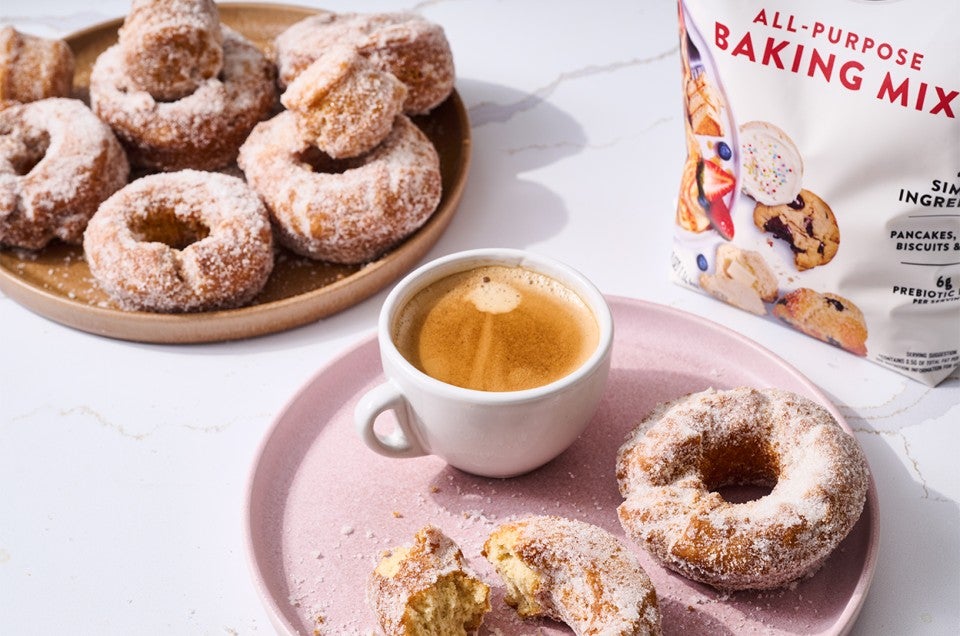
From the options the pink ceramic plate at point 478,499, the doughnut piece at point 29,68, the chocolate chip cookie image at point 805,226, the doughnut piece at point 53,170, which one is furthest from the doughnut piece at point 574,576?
the doughnut piece at point 29,68

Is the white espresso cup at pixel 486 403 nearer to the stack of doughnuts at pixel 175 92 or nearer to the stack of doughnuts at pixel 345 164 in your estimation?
the stack of doughnuts at pixel 345 164

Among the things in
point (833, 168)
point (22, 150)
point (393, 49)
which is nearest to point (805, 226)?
point (833, 168)

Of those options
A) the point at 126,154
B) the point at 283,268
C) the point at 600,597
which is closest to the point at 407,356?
the point at 600,597

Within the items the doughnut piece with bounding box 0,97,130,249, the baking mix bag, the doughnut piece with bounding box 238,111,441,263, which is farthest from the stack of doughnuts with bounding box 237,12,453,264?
the baking mix bag

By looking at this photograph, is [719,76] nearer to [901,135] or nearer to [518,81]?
[901,135]

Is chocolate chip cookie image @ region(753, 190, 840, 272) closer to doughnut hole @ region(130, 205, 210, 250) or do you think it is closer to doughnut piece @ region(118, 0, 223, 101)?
doughnut hole @ region(130, 205, 210, 250)
